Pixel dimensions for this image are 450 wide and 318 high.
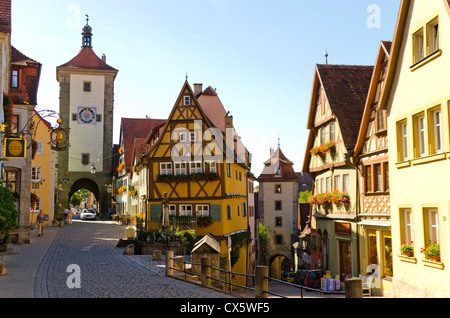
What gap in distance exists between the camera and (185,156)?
102ft

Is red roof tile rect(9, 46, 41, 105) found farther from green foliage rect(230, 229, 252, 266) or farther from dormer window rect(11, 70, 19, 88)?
green foliage rect(230, 229, 252, 266)

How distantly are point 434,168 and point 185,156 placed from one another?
18415mm

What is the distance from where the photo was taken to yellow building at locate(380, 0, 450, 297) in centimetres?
1409

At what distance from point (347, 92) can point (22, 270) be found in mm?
15727

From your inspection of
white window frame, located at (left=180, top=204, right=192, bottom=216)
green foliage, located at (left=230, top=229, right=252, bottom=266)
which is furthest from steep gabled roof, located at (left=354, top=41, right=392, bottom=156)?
green foliage, located at (left=230, top=229, right=252, bottom=266)

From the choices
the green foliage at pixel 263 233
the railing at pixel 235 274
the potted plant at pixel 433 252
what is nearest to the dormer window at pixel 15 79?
the railing at pixel 235 274

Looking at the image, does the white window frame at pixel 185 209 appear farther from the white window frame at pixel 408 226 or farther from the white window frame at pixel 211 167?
the white window frame at pixel 408 226

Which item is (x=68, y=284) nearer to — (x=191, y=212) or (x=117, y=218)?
(x=191, y=212)

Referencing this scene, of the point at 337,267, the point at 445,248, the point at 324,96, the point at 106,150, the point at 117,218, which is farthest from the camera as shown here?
the point at 106,150

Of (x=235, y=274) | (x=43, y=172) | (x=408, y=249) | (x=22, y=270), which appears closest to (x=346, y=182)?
(x=408, y=249)

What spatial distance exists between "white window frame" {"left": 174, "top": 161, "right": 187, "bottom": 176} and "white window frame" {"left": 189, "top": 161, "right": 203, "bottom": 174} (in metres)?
0.37

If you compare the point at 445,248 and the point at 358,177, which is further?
the point at 358,177

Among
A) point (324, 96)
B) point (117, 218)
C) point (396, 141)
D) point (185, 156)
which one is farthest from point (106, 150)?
point (396, 141)

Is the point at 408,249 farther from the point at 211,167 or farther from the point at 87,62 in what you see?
the point at 87,62
